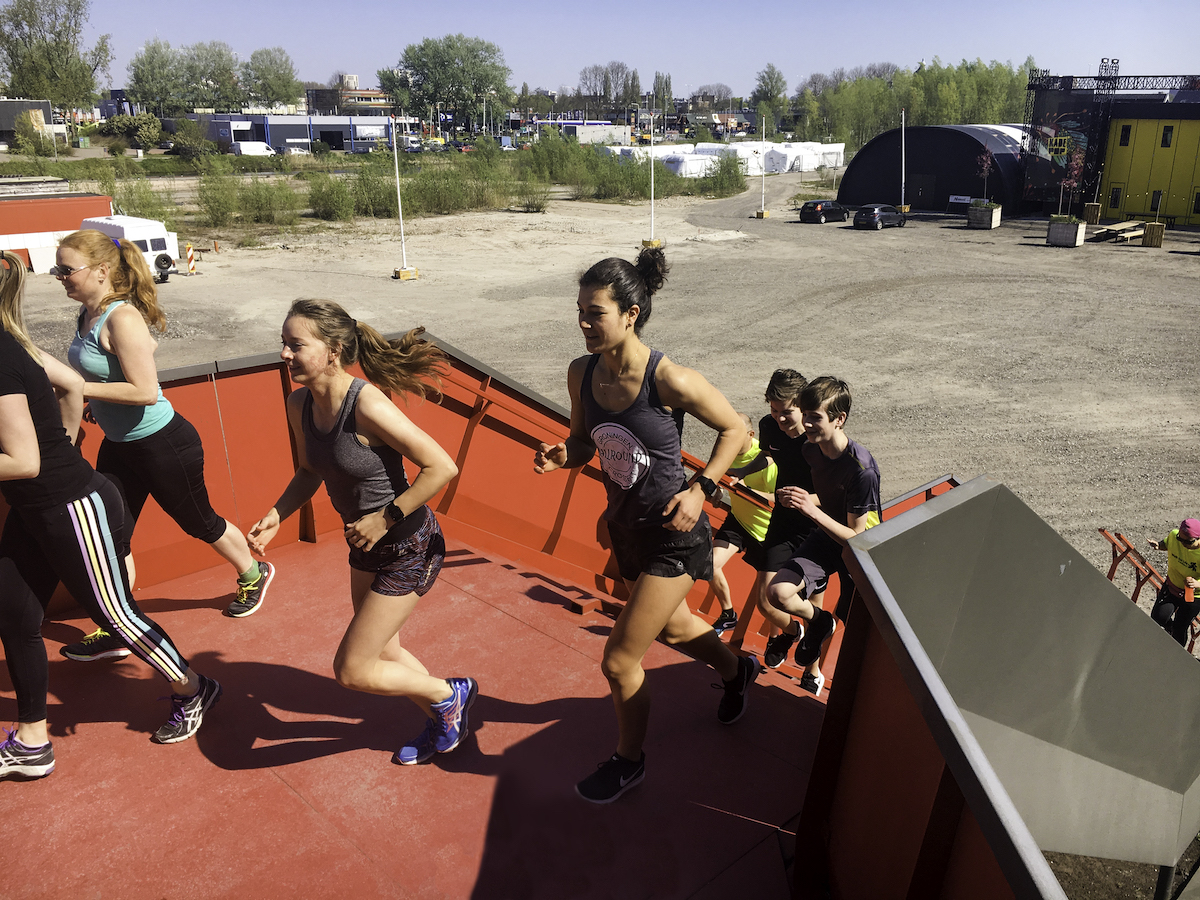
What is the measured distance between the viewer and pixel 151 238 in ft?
80.1

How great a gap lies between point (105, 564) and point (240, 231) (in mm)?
35536

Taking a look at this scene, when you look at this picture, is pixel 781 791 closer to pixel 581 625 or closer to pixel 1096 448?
pixel 581 625

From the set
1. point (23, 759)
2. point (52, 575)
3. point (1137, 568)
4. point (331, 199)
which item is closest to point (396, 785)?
point (23, 759)

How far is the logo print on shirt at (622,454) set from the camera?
2.70m

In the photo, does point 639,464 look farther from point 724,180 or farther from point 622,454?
point 724,180

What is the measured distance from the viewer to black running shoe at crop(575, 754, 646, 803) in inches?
112

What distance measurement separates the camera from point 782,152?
68562 mm

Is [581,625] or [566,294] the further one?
[566,294]

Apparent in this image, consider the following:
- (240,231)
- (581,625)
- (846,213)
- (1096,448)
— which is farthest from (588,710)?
(846,213)

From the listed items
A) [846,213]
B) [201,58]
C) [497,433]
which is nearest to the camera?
[497,433]

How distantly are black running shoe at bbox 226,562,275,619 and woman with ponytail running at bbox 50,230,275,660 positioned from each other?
0.40 m

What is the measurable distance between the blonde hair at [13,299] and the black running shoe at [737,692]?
8.59ft

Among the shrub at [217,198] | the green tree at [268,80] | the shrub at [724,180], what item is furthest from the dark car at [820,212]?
the green tree at [268,80]

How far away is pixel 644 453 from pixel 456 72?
4956 inches
